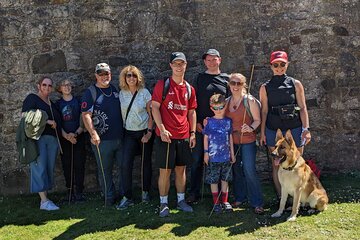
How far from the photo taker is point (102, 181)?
5.35 meters

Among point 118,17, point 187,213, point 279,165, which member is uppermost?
point 118,17

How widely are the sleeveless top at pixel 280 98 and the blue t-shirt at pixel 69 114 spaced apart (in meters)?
2.63

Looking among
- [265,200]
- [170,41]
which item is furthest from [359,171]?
[170,41]

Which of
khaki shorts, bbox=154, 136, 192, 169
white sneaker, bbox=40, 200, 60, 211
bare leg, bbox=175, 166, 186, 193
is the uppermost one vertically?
khaki shorts, bbox=154, 136, 192, 169

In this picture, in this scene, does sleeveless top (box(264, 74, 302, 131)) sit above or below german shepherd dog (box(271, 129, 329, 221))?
above

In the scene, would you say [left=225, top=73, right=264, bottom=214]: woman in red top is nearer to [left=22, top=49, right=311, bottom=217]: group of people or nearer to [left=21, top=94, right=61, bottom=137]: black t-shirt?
[left=22, top=49, right=311, bottom=217]: group of people

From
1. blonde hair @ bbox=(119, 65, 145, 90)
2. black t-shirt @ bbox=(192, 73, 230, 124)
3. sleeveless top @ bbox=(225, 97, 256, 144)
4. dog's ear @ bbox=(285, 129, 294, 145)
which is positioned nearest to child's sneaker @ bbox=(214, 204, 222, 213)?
sleeveless top @ bbox=(225, 97, 256, 144)

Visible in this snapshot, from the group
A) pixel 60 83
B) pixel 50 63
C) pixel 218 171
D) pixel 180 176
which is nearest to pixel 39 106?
pixel 60 83

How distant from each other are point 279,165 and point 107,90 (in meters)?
2.43

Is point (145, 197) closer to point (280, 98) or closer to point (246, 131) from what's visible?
point (246, 131)

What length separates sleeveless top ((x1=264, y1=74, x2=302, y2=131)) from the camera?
4.63m

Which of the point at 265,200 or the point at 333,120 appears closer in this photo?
the point at 265,200

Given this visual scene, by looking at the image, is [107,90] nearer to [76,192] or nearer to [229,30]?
[76,192]

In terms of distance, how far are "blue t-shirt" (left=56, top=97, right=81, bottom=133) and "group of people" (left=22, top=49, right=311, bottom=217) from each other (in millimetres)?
13
